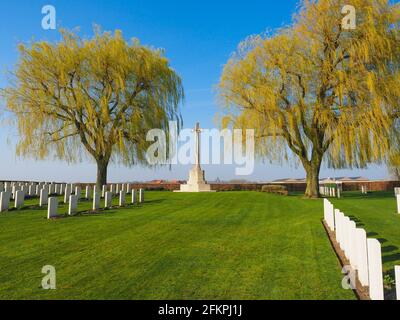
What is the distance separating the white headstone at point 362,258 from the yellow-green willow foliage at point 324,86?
559 inches

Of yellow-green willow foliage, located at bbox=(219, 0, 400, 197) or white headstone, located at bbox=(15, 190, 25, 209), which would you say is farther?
yellow-green willow foliage, located at bbox=(219, 0, 400, 197)

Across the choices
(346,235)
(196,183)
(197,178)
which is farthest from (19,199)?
(197,178)

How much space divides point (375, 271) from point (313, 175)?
17.4 metres

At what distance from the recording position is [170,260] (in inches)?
224

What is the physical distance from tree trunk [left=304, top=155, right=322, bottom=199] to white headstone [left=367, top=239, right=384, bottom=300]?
56.0 ft

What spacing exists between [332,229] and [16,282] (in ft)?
23.6

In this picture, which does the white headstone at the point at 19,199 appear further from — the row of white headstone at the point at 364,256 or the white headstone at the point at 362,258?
the white headstone at the point at 362,258

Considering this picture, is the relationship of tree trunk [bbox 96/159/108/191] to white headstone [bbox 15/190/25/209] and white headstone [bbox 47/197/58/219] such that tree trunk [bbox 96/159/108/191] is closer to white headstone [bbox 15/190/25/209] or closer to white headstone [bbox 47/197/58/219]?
white headstone [bbox 15/190/25/209]

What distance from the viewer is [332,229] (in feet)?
28.2

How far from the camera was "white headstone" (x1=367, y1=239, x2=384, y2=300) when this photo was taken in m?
3.87

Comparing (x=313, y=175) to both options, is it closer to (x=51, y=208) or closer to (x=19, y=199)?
(x=51, y=208)

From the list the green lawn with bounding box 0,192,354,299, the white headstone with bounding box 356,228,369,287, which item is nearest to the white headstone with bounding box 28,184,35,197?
the green lawn with bounding box 0,192,354,299
